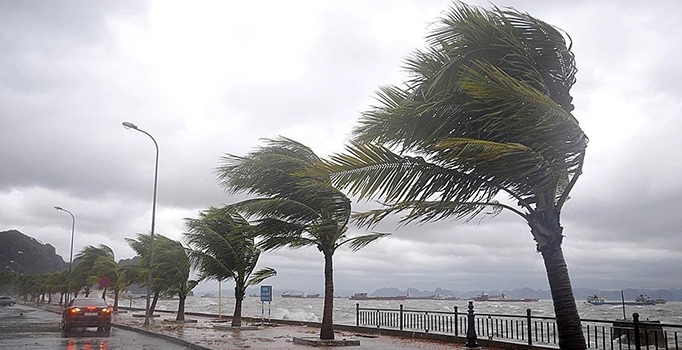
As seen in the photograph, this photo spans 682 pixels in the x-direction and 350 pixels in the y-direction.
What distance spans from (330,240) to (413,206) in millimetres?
8414

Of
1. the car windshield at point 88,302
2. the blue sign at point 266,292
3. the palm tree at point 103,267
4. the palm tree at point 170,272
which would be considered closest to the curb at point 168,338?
the car windshield at point 88,302

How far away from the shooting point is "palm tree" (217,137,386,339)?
1698cm

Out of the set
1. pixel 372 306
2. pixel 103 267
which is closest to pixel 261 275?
pixel 103 267

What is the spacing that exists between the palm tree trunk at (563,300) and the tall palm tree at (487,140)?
2 cm

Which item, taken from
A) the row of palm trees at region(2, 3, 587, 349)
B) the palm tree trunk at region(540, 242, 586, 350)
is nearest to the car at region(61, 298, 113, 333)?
the row of palm trees at region(2, 3, 587, 349)

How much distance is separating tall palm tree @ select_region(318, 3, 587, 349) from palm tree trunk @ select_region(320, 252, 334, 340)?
26.1ft

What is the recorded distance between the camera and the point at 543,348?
14.1 meters

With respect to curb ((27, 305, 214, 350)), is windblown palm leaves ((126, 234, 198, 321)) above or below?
above

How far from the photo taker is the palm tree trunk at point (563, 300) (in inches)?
343

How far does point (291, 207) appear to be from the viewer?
17172 millimetres

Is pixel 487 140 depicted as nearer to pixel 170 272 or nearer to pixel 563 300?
pixel 563 300

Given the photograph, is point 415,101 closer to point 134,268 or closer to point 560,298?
point 560,298

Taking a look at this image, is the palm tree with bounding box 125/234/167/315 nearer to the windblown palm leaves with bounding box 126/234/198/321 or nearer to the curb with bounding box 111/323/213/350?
the windblown palm leaves with bounding box 126/234/198/321

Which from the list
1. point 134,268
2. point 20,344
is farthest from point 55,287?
point 20,344
